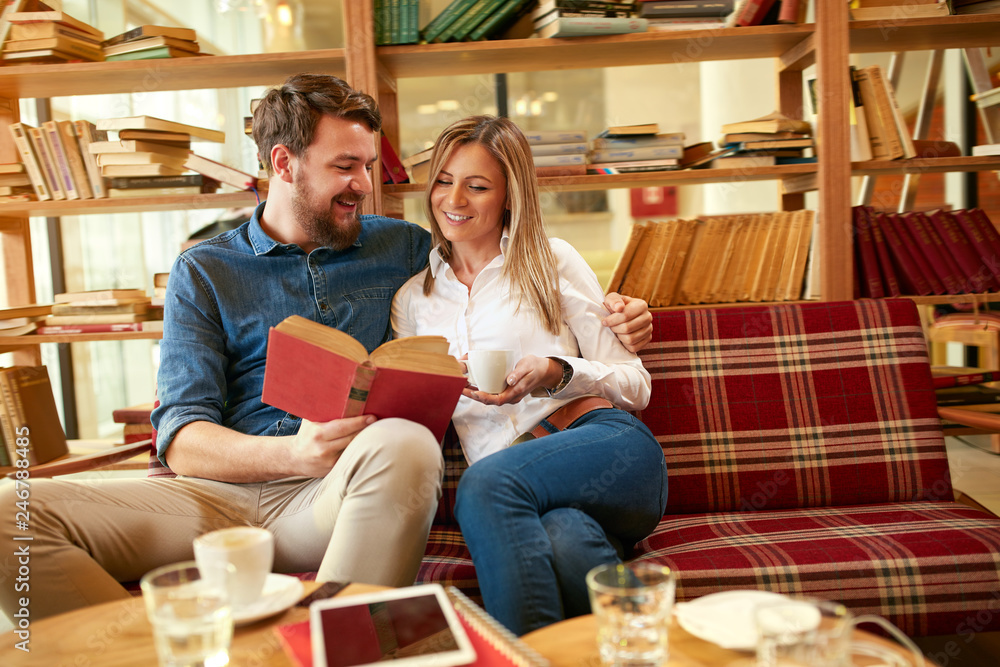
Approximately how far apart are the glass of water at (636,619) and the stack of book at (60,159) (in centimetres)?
220

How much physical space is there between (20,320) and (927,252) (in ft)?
9.15

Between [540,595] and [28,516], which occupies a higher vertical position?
[28,516]

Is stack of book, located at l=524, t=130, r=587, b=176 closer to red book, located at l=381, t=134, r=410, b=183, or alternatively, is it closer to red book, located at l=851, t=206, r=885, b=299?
red book, located at l=381, t=134, r=410, b=183

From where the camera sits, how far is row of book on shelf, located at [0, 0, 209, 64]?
2.23 metres

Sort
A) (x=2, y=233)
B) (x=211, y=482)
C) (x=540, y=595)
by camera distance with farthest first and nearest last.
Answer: (x=2, y=233) < (x=211, y=482) < (x=540, y=595)

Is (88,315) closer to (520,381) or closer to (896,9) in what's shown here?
(520,381)

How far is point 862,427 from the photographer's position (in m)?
1.76

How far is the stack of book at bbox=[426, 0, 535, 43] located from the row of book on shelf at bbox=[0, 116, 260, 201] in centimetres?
71

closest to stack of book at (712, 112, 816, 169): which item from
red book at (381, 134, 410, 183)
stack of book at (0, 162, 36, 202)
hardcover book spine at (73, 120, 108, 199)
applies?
red book at (381, 134, 410, 183)

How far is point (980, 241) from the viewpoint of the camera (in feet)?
7.41

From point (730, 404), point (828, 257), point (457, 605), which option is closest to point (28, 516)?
point (457, 605)

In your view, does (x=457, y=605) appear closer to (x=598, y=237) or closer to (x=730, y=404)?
(x=730, y=404)

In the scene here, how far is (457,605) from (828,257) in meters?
1.75

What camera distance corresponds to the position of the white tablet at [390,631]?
77 cm
